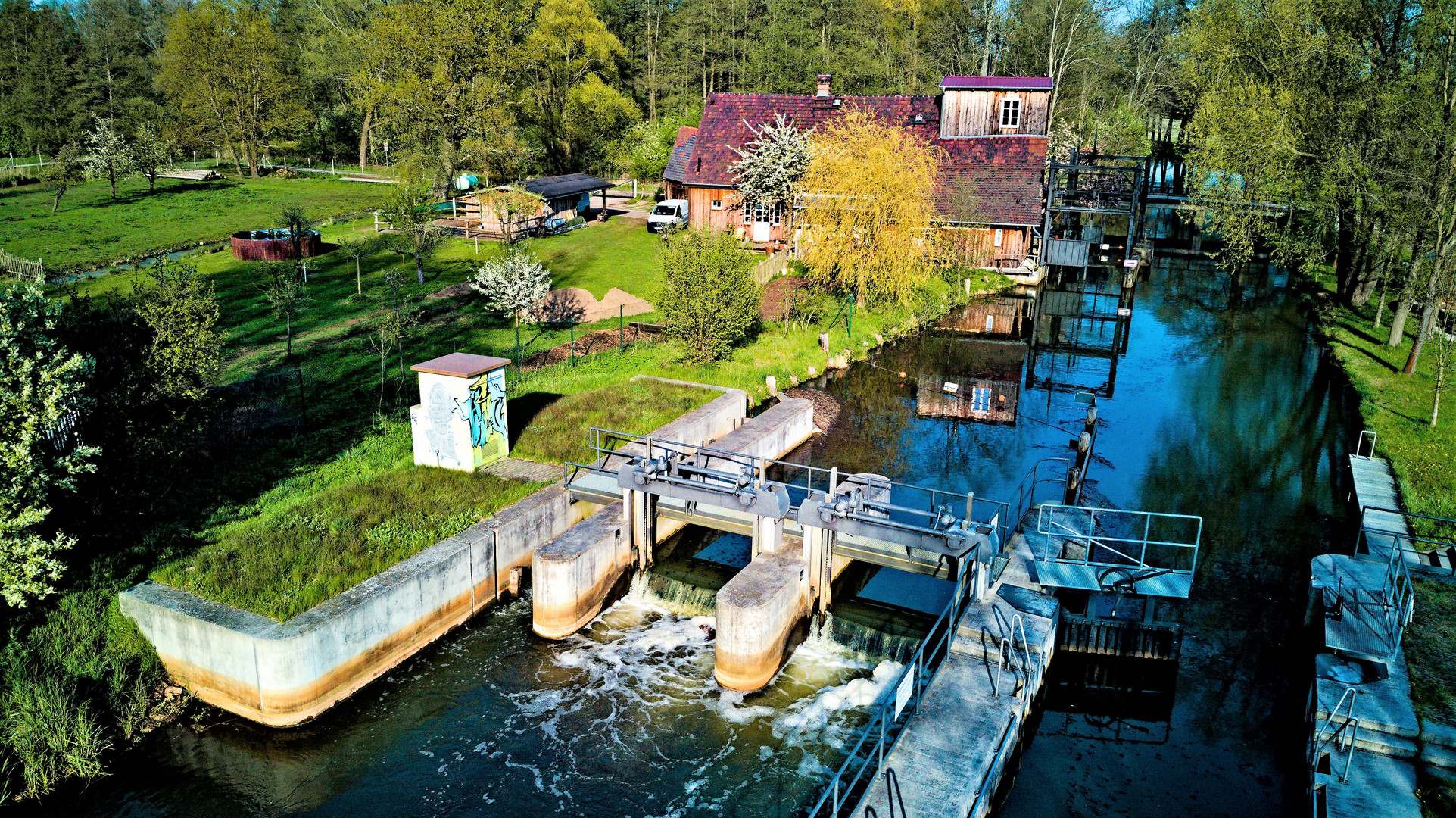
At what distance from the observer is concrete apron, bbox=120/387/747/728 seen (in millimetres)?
13734

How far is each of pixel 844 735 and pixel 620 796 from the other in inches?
134

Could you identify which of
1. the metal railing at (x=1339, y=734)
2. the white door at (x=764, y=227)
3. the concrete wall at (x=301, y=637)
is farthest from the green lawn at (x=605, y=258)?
the metal railing at (x=1339, y=734)

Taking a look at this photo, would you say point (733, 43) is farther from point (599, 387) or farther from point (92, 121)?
point (599, 387)

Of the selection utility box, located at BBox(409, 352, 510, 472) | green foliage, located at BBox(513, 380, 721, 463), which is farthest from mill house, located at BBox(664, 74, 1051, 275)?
utility box, located at BBox(409, 352, 510, 472)

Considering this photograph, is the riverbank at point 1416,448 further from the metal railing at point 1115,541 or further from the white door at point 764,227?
the white door at point 764,227

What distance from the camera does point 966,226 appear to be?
141 feet

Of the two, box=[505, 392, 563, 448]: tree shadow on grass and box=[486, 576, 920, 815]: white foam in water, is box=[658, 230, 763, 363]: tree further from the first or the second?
box=[486, 576, 920, 815]: white foam in water

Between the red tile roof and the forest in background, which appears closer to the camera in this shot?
the red tile roof

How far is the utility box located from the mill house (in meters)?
24.0

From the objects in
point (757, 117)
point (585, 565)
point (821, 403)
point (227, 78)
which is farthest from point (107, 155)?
point (585, 565)

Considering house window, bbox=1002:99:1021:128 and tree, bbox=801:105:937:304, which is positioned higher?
house window, bbox=1002:99:1021:128

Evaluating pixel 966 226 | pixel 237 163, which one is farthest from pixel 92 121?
pixel 966 226

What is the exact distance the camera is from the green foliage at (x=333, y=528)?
14.9 m

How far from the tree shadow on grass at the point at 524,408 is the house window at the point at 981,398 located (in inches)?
479
